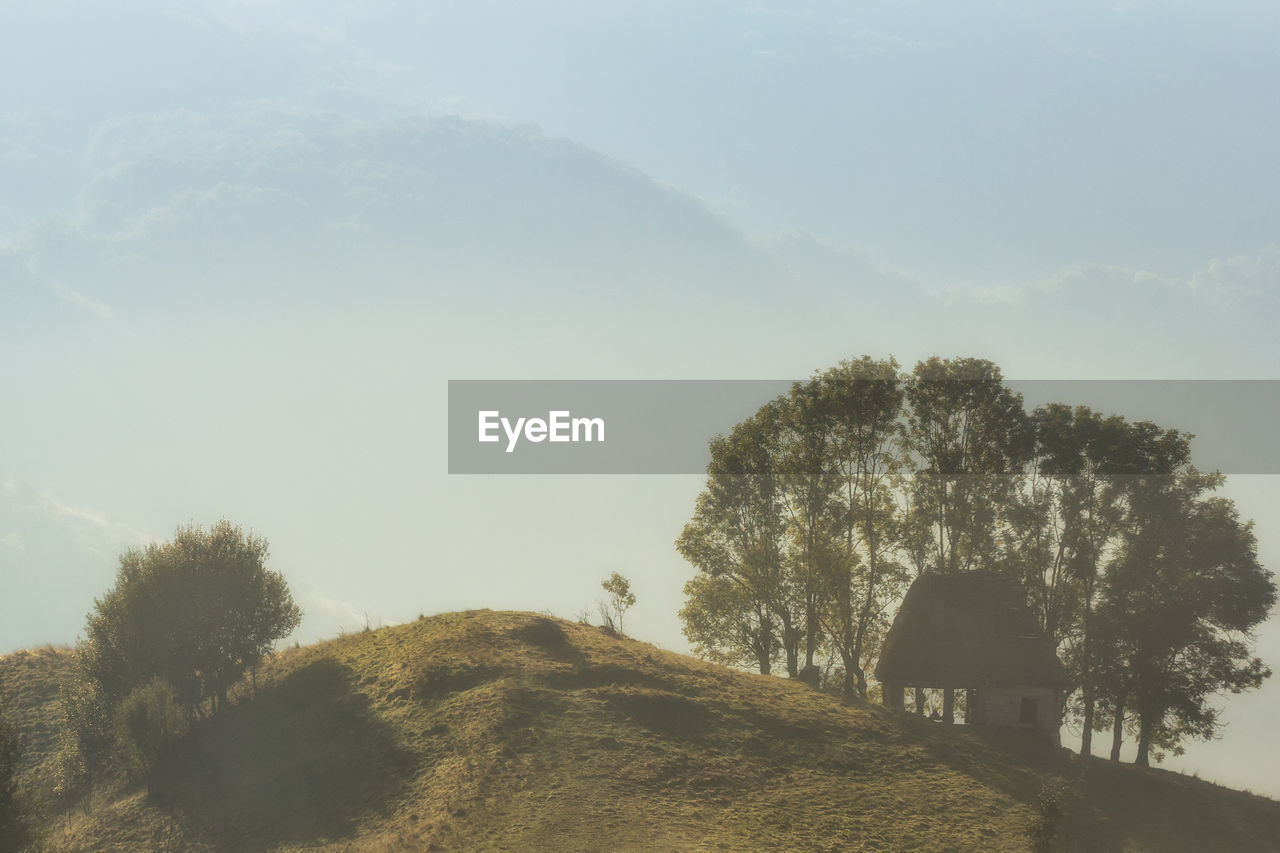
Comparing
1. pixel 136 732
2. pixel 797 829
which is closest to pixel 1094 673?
pixel 797 829

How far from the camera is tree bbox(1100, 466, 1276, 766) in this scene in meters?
50.7

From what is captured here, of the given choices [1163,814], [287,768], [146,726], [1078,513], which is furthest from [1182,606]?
[146,726]

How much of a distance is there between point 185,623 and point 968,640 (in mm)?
43231

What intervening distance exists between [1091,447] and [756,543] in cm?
2153

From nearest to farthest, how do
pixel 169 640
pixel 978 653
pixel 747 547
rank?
pixel 169 640, pixel 978 653, pixel 747 547

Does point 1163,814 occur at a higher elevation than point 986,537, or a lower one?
lower

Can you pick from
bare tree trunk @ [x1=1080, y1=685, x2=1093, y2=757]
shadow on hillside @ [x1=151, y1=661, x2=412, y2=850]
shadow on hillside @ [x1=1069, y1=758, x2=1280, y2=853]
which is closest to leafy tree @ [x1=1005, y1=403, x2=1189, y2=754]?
bare tree trunk @ [x1=1080, y1=685, x2=1093, y2=757]

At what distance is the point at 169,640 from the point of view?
158 feet

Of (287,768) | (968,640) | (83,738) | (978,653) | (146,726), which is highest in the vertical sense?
(968,640)

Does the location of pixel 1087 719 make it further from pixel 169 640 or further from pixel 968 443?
pixel 169 640

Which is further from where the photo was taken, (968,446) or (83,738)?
(968,446)

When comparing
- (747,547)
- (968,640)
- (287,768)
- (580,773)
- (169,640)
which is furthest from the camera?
(747,547)

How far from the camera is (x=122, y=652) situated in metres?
48.2

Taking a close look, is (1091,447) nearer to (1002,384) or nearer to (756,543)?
(1002,384)
